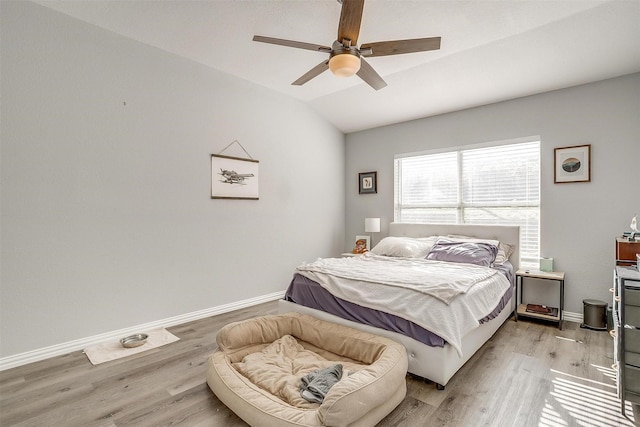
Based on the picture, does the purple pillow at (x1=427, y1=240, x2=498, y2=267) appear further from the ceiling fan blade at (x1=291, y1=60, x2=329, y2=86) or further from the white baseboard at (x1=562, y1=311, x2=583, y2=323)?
the ceiling fan blade at (x1=291, y1=60, x2=329, y2=86)

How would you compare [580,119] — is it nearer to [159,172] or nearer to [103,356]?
[159,172]

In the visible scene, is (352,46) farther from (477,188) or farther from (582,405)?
(477,188)

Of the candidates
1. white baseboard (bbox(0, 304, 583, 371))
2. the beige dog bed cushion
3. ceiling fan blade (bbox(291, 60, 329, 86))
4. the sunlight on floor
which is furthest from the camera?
white baseboard (bbox(0, 304, 583, 371))

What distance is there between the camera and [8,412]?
6.46ft

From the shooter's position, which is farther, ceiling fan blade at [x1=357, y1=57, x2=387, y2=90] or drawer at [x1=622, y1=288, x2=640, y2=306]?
ceiling fan blade at [x1=357, y1=57, x2=387, y2=90]

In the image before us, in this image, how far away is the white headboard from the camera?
12.6ft

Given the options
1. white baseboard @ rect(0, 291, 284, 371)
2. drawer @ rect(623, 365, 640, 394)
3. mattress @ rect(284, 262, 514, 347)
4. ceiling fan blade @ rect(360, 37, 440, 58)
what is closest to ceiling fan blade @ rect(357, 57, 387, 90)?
ceiling fan blade @ rect(360, 37, 440, 58)

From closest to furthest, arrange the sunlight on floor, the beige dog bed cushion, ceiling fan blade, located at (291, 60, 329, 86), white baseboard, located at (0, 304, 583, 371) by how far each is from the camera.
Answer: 1. the beige dog bed cushion
2. the sunlight on floor
3. ceiling fan blade, located at (291, 60, 329, 86)
4. white baseboard, located at (0, 304, 583, 371)

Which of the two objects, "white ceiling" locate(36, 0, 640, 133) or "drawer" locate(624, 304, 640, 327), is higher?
"white ceiling" locate(36, 0, 640, 133)

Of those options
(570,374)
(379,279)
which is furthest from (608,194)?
(379,279)

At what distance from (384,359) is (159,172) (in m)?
2.91

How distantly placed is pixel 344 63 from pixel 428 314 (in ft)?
6.04

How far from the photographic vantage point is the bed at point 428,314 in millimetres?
2148

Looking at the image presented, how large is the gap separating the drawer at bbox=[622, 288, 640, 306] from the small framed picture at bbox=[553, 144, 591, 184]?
2.11 m
